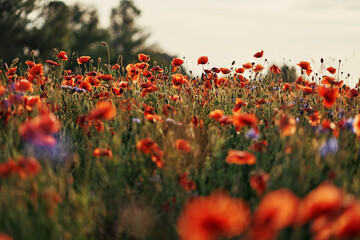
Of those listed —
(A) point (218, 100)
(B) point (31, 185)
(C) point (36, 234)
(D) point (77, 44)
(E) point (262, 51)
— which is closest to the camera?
(C) point (36, 234)

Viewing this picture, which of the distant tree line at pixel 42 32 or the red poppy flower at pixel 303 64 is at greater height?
the red poppy flower at pixel 303 64

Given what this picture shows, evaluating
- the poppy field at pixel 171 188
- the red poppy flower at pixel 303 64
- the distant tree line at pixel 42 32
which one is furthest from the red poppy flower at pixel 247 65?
the distant tree line at pixel 42 32

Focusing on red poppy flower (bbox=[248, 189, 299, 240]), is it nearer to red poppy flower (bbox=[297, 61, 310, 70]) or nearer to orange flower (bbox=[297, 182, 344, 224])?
orange flower (bbox=[297, 182, 344, 224])

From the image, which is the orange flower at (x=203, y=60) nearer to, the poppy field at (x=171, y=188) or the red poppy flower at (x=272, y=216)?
the poppy field at (x=171, y=188)

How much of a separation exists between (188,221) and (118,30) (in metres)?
36.3

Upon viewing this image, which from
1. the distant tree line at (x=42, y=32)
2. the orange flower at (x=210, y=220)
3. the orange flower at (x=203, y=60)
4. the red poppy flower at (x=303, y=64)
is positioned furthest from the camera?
the distant tree line at (x=42, y=32)

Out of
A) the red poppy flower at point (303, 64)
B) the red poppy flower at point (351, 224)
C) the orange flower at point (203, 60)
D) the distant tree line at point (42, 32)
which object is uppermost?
the red poppy flower at point (351, 224)

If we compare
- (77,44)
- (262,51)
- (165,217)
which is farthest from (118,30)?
(165,217)

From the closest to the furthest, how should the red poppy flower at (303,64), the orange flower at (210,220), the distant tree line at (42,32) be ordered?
the orange flower at (210,220) → the red poppy flower at (303,64) → the distant tree line at (42,32)

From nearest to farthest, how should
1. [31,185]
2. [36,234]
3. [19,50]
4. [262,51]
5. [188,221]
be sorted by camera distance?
[188,221], [36,234], [31,185], [262,51], [19,50]

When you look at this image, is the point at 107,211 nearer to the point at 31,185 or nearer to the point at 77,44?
the point at 31,185

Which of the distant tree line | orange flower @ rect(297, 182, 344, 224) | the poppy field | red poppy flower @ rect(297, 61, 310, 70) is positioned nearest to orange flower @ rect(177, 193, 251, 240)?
the poppy field

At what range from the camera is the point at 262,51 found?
4094 mm

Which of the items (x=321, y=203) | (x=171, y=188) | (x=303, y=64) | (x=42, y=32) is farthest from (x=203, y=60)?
(x=42, y=32)
